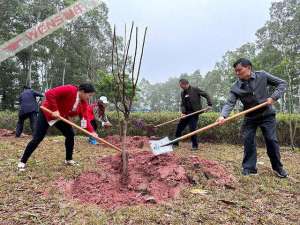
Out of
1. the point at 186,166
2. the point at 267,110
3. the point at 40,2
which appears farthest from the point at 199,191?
the point at 40,2

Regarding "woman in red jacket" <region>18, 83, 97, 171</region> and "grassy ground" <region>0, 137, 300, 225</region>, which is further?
"woman in red jacket" <region>18, 83, 97, 171</region>

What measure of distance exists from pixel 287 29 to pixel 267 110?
34.4m

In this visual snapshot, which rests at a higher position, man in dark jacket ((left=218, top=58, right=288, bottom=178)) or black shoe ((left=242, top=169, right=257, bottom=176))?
man in dark jacket ((left=218, top=58, right=288, bottom=178))

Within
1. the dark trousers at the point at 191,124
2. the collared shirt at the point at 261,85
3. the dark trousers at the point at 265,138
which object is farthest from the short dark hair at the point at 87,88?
the dark trousers at the point at 191,124

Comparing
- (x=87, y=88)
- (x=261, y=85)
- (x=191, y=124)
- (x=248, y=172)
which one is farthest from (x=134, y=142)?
(x=261, y=85)

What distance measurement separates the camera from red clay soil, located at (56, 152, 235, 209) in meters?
4.06

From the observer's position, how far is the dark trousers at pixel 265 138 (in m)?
5.00

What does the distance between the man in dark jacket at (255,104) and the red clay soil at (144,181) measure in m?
0.58

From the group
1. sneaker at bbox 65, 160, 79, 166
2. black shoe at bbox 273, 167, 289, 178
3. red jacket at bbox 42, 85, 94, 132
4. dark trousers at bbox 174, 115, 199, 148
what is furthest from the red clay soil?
dark trousers at bbox 174, 115, 199, 148

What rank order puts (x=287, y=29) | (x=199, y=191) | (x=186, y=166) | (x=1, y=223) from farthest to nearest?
(x=287, y=29) < (x=186, y=166) < (x=199, y=191) < (x=1, y=223)

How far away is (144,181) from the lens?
14.8ft

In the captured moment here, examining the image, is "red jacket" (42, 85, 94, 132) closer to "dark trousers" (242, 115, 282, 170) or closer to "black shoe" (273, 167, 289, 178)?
"dark trousers" (242, 115, 282, 170)

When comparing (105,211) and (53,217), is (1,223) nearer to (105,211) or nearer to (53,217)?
(53,217)

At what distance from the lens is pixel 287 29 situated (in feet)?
119
